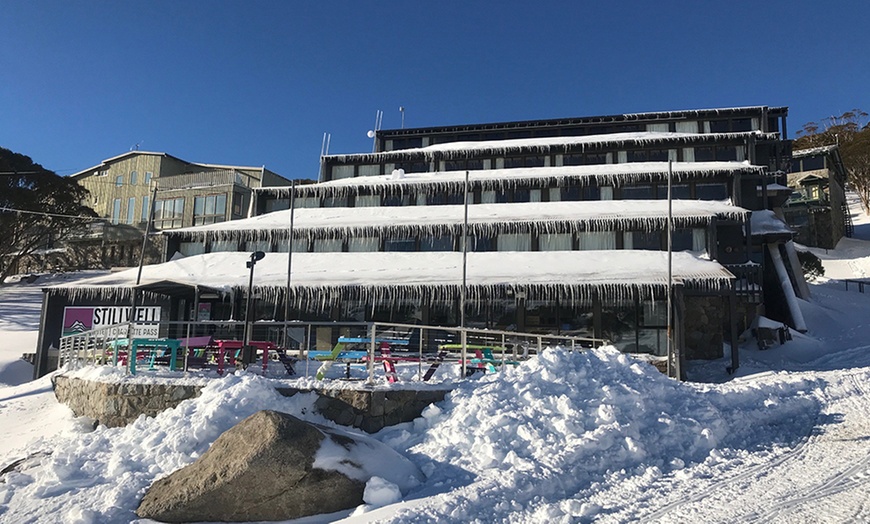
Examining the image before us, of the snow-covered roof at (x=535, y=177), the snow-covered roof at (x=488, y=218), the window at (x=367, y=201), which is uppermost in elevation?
the snow-covered roof at (x=535, y=177)

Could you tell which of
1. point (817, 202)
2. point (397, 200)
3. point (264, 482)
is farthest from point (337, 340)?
point (817, 202)

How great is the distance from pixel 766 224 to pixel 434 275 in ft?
48.7

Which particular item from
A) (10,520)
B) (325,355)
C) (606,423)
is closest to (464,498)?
(606,423)

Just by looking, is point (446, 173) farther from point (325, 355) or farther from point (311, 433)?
point (311, 433)

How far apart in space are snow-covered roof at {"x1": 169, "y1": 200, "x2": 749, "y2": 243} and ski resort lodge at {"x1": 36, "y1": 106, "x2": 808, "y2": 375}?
2.9 inches

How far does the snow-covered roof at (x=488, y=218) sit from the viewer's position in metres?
22.5

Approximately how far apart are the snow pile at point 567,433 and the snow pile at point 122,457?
2.08 metres

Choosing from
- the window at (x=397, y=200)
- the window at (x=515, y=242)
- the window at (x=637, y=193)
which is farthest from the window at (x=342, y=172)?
the window at (x=637, y=193)

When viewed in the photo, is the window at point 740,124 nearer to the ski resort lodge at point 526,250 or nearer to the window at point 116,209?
the ski resort lodge at point 526,250

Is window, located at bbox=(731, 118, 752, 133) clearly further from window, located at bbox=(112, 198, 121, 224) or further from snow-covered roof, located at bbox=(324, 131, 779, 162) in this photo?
window, located at bbox=(112, 198, 121, 224)

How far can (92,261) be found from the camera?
43.0m

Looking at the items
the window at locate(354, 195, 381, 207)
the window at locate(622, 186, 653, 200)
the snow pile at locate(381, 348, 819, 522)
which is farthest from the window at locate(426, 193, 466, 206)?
the snow pile at locate(381, 348, 819, 522)

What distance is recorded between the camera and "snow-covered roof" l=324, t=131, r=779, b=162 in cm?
2919

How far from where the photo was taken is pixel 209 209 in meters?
39.4
